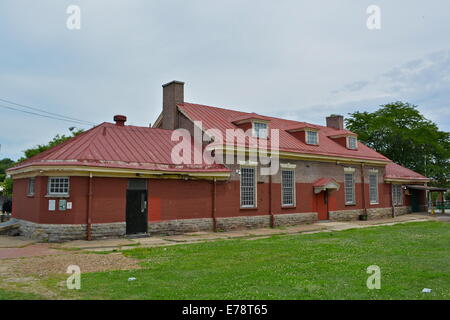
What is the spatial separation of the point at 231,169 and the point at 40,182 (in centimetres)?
949

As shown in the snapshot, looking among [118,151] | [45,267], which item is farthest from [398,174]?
[45,267]

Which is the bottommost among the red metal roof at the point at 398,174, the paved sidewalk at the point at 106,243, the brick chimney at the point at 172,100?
the paved sidewalk at the point at 106,243

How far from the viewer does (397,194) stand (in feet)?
112

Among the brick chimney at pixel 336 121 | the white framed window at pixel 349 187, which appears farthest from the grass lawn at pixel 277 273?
the brick chimney at pixel 336 121

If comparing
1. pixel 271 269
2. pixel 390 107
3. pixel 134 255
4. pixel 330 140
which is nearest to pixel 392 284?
pixel 271 269

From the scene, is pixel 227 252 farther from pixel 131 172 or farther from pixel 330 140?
pixel 330 140

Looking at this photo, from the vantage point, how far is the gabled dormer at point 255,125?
78.1 ft

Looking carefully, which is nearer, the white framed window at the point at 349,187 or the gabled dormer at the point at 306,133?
the gabled dormer at the point at 306,133

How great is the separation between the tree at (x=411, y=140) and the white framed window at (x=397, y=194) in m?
11.4

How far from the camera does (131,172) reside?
17.5 m

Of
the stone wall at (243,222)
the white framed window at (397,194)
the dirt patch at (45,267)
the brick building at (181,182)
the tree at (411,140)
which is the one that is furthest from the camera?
the tree at (411,140)

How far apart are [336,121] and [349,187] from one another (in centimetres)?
890

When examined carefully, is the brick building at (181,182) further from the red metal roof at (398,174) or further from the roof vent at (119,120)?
the red metal roof at (398,174)

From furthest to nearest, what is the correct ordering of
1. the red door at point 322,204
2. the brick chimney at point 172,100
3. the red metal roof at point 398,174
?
1. the red metal roof at point 398,174
2. the red door at point 322,204
3. the brick chimney at point 172,100
